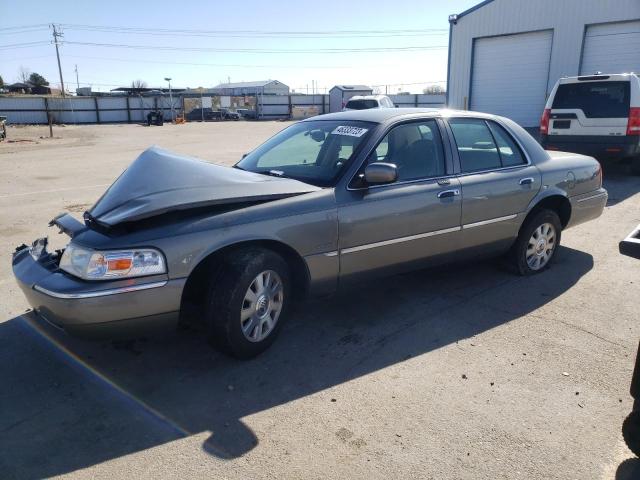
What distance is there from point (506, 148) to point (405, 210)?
159 cm

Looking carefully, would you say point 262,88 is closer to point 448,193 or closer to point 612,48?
point 612,48

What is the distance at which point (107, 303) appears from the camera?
115 inches

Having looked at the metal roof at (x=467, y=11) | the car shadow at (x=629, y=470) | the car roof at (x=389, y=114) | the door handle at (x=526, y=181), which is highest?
the metal roof at (x=467, y=11)

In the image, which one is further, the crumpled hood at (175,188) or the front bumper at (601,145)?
the front bumper at (601,145)

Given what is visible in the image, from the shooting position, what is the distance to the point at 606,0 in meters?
16.8

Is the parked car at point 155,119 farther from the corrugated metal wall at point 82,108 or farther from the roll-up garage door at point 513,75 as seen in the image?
the roll-up garage door at point 513,75

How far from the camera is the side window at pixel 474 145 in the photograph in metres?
4.52

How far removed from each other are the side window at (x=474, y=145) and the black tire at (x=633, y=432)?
8.36ft

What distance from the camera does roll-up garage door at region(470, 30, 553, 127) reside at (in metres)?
18.9

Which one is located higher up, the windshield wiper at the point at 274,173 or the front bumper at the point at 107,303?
the windshield wiper at the point at 274,173

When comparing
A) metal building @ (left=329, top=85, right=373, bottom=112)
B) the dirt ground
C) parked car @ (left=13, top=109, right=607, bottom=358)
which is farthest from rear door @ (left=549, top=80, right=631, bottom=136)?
metal building @ (left=329, top=85, right=373, bottom=112)

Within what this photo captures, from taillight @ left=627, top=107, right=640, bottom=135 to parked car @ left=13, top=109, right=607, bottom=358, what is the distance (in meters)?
6.21

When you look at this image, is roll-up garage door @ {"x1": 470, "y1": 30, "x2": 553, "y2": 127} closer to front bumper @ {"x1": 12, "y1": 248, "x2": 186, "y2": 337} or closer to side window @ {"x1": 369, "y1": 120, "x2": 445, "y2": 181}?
side window @ {"x1": 369, "y1": 120, "x2": 445, "y2": 181}

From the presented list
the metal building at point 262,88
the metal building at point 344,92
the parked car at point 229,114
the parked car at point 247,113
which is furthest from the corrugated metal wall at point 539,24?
the metal building at point 262,88
